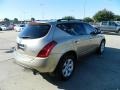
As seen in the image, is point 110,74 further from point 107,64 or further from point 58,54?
point 58,54

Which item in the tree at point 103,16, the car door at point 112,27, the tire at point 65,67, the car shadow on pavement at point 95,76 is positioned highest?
the tree at point 103,16

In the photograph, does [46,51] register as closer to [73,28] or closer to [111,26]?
[73,28]

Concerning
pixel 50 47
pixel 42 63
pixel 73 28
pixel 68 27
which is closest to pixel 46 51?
pixel 50 47

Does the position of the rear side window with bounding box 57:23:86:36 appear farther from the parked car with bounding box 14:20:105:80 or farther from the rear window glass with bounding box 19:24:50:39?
the rear window glass with bounding box 19:24:50:39

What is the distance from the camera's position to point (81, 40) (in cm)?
580

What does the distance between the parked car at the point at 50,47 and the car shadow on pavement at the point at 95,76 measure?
0.31 m

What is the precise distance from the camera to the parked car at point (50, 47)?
4.44m

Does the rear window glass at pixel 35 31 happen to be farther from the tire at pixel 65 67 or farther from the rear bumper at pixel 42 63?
the tire at pixel 65 67

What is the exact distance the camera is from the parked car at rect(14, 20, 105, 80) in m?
4.44

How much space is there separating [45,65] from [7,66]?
261 centimetres

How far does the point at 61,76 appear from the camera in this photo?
4.90 m

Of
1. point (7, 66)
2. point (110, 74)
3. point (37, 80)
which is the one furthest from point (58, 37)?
point (7, 66)

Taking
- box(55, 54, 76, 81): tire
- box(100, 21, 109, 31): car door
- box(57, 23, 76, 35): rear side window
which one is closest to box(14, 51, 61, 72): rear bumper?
box(55, 54, 76, 81): tire

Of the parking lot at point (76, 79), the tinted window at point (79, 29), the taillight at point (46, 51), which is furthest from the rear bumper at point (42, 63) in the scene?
the tinted window at point (79, 29)
